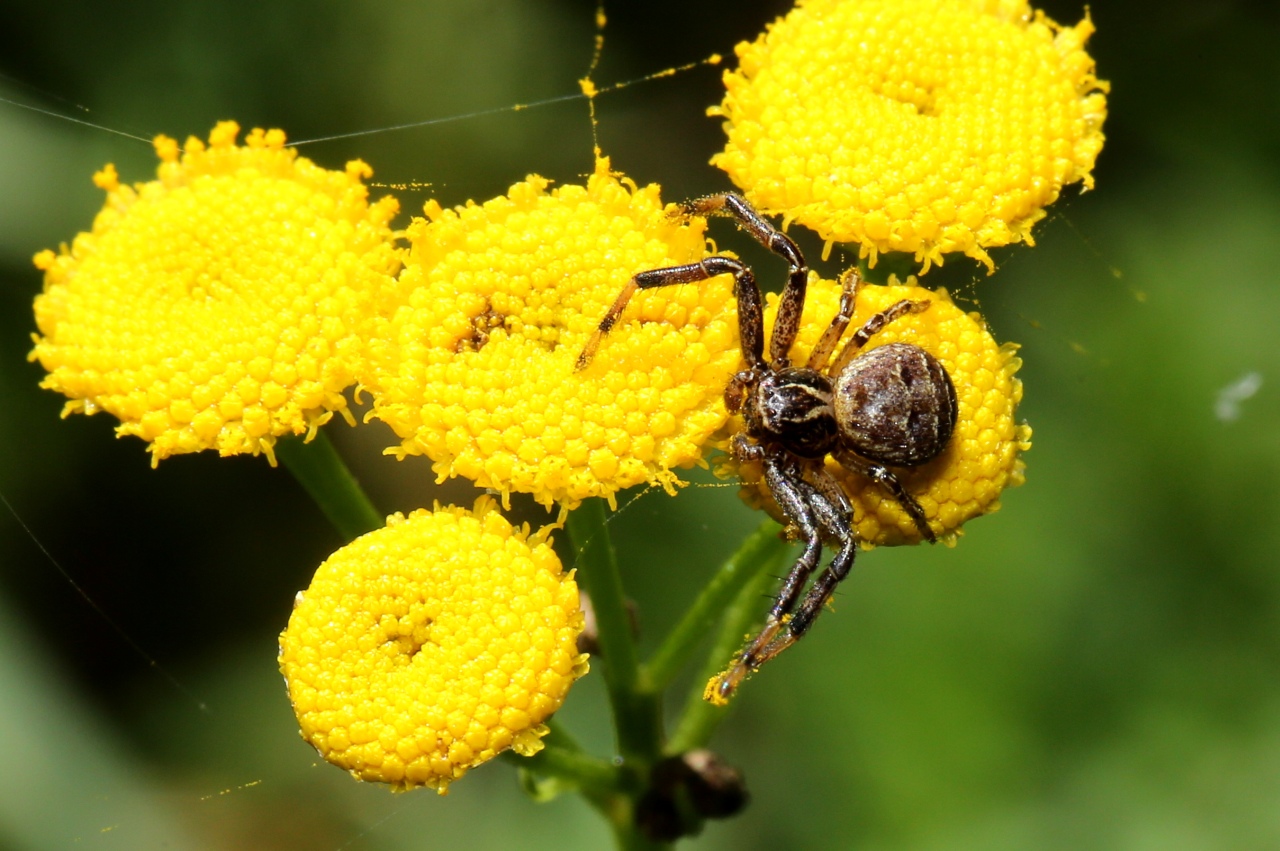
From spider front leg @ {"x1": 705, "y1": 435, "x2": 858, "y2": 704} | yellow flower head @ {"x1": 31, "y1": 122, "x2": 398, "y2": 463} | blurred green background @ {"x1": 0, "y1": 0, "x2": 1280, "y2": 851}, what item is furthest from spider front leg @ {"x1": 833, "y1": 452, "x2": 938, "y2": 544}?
blurred green background @ {"x1": 0, "y1": 0, "x2": 1280, "y2": 851}

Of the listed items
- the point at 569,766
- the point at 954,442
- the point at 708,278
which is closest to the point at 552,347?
the point at 708,278

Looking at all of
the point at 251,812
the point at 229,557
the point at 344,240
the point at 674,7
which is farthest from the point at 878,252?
the point at 251,812

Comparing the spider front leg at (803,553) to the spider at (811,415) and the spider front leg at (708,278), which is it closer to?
the spider at (811,415)

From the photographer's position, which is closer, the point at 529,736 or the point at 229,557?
the point at 529,736

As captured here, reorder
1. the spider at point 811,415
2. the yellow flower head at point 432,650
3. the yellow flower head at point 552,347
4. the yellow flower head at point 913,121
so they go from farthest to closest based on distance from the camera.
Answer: the yellow flower head at point 913,121
the spider at point 811,415
the yellow flower head at point 552,347
the yellow flower head at point 432,650

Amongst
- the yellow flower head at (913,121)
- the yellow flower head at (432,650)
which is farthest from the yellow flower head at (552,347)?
the yellow flower head at (913,121)

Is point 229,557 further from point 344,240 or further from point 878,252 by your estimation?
point 878,252
